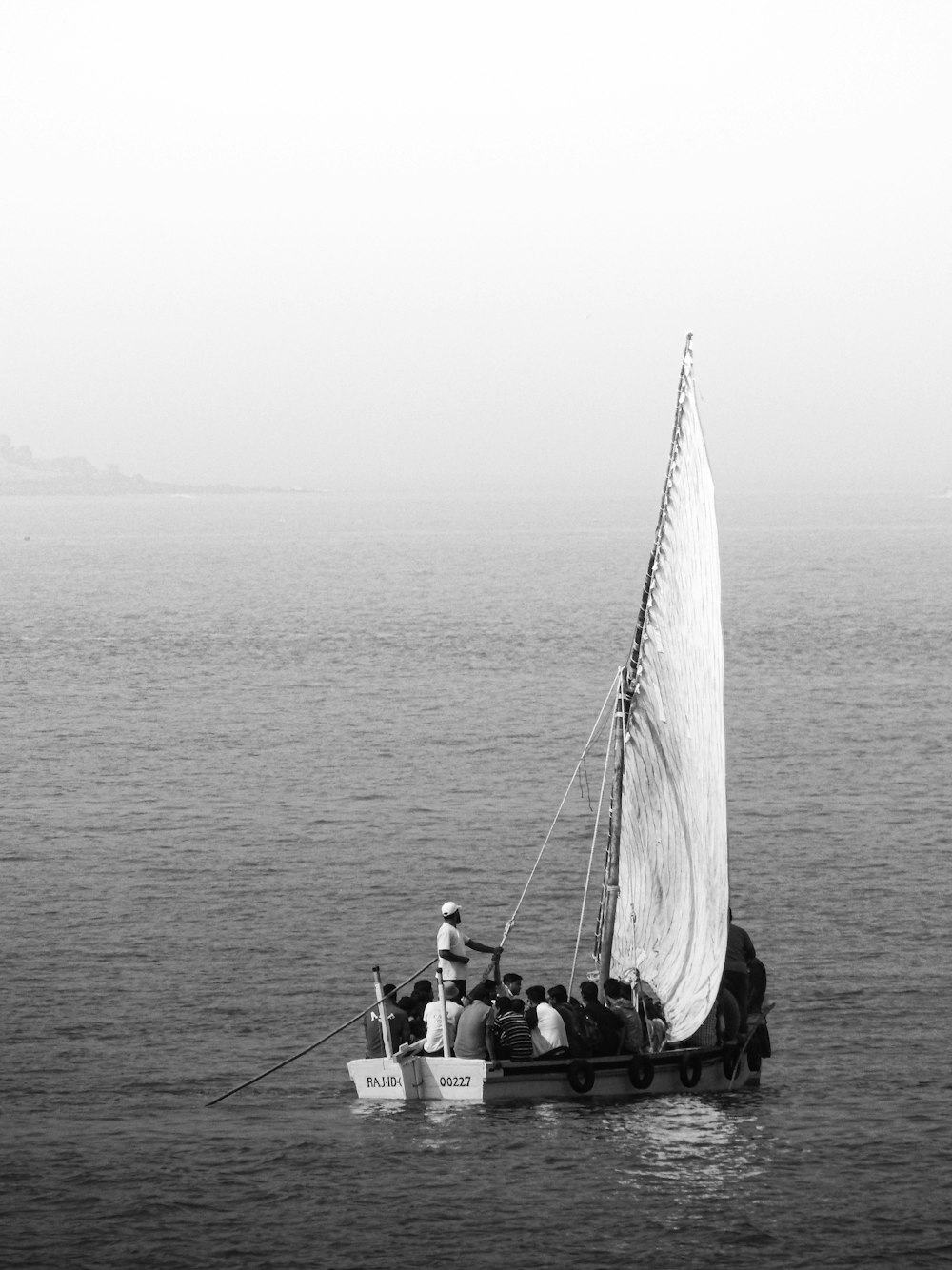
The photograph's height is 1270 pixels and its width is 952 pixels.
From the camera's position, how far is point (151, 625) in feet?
425

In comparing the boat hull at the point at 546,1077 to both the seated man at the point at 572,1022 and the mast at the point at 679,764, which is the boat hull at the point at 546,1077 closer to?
the seated man at the point at 572,1022

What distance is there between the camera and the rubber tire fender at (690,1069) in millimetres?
30859

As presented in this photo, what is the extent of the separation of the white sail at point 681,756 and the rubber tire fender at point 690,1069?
1.40 feet

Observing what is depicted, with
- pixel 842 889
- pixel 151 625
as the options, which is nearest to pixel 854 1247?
pixel 842 889

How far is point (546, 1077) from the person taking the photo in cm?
3042

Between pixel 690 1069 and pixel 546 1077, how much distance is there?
2630 mm

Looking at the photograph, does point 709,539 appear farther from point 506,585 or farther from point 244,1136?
point 506,585

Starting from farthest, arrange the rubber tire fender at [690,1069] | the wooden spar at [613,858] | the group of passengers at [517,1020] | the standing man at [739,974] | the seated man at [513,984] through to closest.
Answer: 1. the wooden spar at [613,858]
2. the standing man at [739,974]
3. the rubber tire fender at [690,1069]
4. the seated man at [513,984]
5. the group of passengers at [517,1020]

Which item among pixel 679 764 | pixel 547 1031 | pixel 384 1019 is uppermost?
pixel 679 764

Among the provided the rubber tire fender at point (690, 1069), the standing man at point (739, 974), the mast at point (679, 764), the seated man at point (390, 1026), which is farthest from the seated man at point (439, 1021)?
the standing man at point (739, 974)

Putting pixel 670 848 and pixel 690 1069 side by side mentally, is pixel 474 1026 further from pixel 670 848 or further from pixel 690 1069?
pixel 670 848

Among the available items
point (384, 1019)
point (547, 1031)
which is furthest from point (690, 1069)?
point (384, 1019)

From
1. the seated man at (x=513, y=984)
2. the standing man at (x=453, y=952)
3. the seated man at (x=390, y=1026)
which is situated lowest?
the seated man at (x=390, y=1026)

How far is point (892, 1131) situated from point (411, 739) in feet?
152
